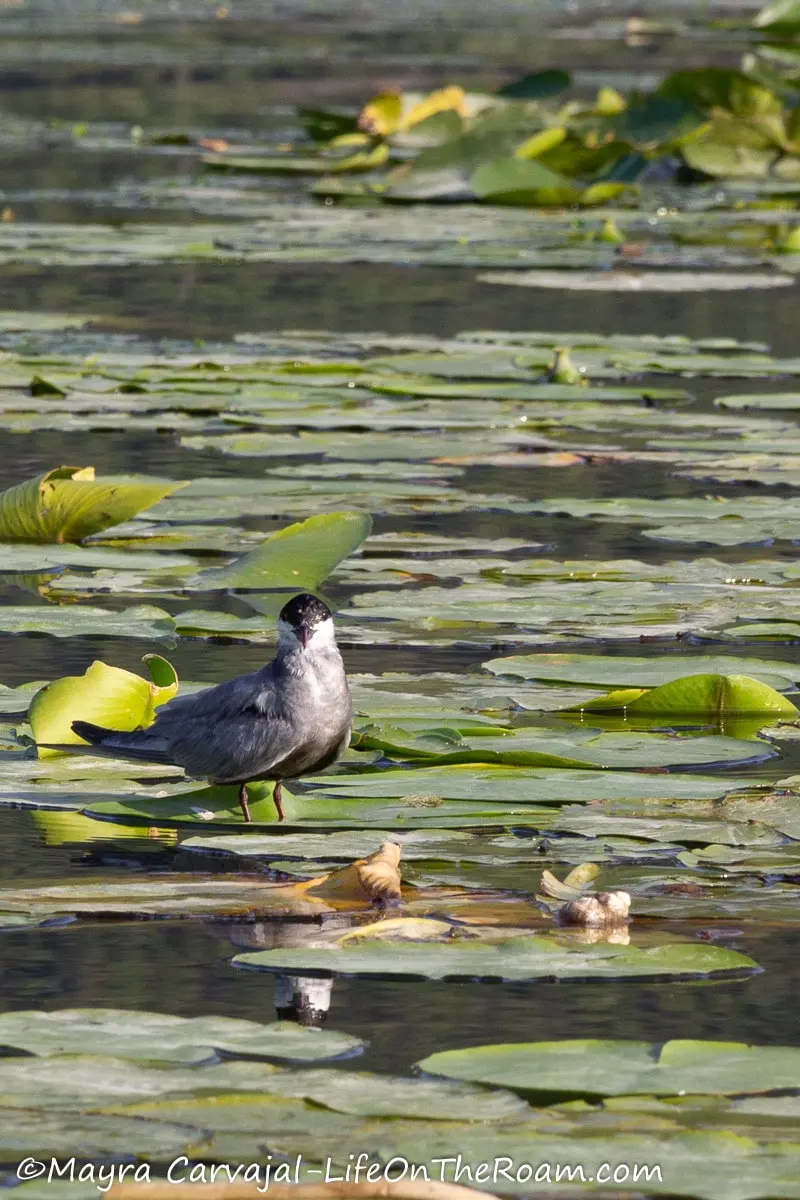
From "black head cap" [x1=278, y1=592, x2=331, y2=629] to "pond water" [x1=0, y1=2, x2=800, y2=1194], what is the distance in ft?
1.00

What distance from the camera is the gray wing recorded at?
317 centimetres

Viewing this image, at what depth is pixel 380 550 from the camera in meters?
4.95

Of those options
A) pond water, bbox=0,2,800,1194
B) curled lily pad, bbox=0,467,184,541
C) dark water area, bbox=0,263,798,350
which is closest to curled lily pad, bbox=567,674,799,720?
pond water, bbox=0,2,800,1194

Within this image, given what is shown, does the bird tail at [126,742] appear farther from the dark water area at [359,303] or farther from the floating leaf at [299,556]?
the dark water area at [359,303]

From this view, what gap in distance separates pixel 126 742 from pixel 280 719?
349mm

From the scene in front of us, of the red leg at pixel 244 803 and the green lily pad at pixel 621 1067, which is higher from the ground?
the green lily pad at pixel 621 1067

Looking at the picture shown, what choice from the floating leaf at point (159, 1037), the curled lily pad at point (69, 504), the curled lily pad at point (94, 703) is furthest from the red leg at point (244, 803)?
the curled lily pad at point (69, 504)

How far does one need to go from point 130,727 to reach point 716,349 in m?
4.70

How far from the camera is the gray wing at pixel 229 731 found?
3.17 meters

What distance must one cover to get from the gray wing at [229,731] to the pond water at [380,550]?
0.10 metres

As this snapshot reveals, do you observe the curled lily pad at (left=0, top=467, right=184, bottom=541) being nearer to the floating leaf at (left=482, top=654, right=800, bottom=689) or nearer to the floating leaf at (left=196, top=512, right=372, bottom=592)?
the floating leaf at (left=196, top=512, right=372, bottom=592)

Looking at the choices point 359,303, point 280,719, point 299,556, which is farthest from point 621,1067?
point 359,303

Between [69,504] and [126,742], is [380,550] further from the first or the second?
[126,742]

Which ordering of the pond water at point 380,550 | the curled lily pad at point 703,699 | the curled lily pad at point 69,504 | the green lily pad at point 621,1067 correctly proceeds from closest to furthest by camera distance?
1. the green lily pad at point 621,1067
2. the pond water at point 380,550
3. the curled lily pad at point 703,699
4. the curled lily pad at point 69,504
